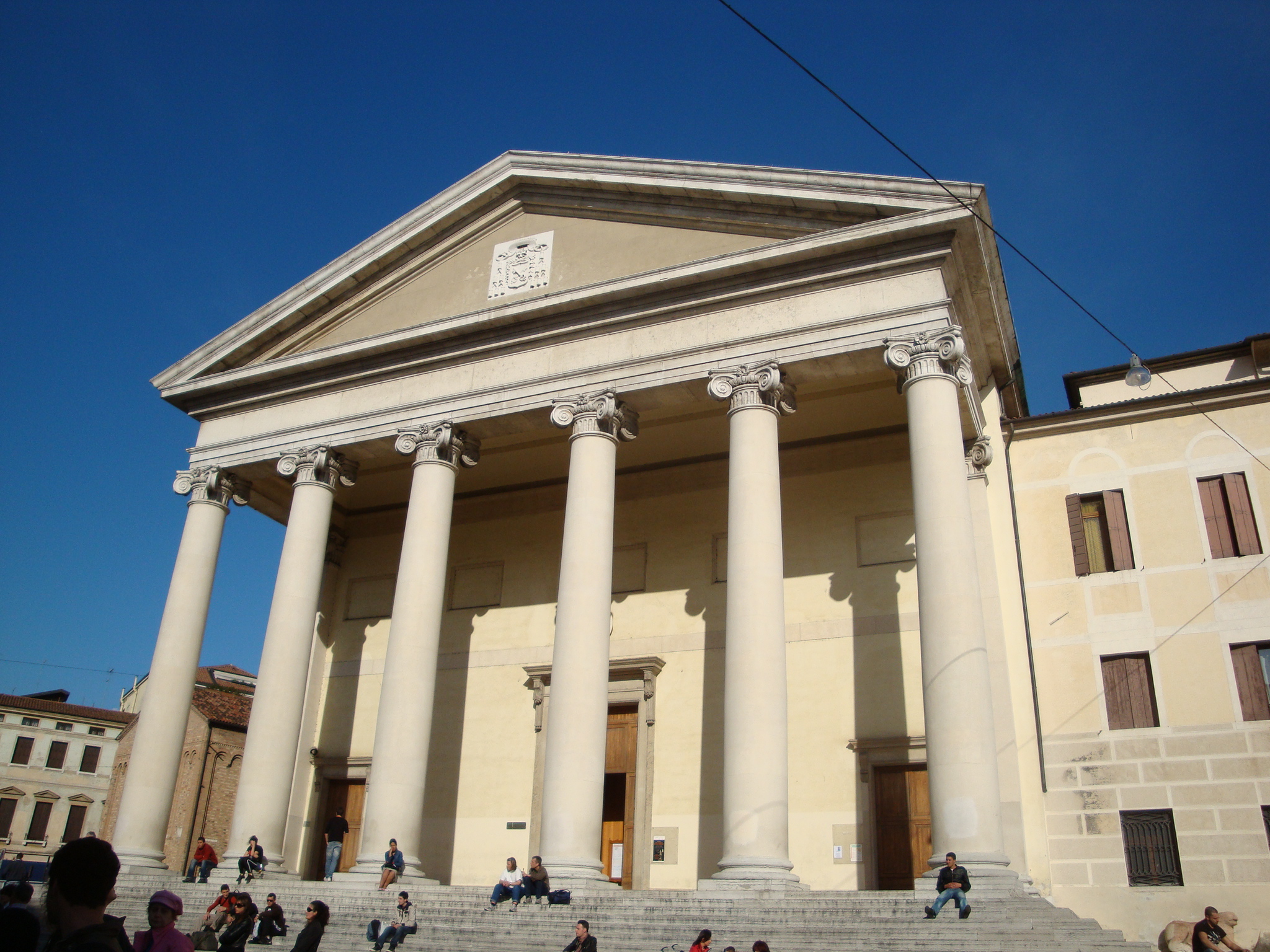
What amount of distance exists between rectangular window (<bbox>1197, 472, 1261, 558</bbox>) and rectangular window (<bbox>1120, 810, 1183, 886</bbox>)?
16.8 ft

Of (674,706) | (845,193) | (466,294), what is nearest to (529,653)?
(674,706)

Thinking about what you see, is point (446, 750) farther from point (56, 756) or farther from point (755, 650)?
point (56, 756)

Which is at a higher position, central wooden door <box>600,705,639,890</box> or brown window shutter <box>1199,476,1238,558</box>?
brown window shutter <box>1199,476,1238,558</box>

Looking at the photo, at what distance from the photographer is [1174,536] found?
813 inches

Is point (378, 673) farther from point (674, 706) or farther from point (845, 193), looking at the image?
point (845, 193)

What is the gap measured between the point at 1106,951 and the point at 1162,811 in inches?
313

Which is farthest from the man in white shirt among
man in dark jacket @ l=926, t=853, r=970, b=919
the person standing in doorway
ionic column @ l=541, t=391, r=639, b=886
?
man in dark jacket @ l=926, t=853, r=970, b=919

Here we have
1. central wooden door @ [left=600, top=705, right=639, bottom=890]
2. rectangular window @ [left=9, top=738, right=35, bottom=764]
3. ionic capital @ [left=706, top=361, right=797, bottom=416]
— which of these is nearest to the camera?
ionic capital @ [left=706, top=361, right=797, bottom=416]

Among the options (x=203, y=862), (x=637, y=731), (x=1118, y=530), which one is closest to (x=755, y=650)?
(x=637, y=731)

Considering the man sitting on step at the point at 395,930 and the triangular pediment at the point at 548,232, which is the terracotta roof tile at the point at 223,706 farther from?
the man sitting on step at the point at 395,930

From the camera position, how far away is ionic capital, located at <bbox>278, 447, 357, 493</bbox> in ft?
74.9

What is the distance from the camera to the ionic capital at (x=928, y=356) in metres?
17.6

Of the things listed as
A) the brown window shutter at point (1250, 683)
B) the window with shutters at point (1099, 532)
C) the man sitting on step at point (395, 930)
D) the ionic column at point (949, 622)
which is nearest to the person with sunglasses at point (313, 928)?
the man sitting on step at point (395, 930)

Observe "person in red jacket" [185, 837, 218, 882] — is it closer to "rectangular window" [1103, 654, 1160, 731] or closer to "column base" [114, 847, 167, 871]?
"column base" [114, 847, 167, 871]
